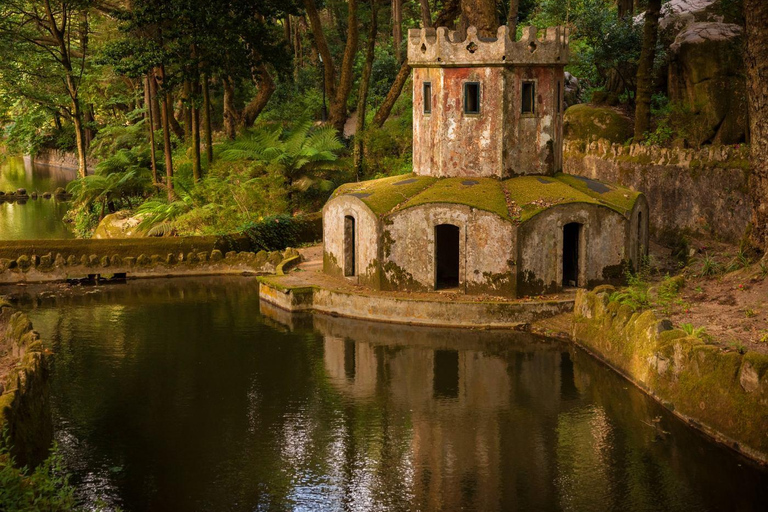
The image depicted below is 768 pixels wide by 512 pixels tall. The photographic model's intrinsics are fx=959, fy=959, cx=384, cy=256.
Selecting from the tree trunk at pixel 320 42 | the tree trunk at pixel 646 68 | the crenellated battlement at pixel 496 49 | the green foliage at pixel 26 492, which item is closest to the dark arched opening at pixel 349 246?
the crenellated battlement at pixel 496 49

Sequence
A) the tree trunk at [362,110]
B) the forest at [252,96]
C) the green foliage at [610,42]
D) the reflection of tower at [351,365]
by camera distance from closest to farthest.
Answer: the reflection of tower at [351,365] < the forest at [252,96] < the green foliage at [610,42] < the tree trunk at [362,110]

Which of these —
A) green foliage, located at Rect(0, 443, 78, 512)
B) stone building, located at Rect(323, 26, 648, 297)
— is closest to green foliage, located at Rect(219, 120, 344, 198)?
stone building, located at Rect(323, 26, 648, 297)

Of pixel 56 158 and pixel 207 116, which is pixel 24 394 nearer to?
pixel 207 116

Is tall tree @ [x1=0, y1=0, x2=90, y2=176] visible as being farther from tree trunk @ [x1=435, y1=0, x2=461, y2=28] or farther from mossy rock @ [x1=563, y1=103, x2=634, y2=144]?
Result: mossy rock @ [x1=563, y1=103, x2=634, y2=144]

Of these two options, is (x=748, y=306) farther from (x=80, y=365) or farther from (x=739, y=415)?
(x=80, y=365)

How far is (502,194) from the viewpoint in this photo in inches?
920

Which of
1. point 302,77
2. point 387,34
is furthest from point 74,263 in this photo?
point 387,34

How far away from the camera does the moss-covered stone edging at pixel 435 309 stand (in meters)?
22.1

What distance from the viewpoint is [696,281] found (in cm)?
2202

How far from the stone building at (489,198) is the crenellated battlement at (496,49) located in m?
0.03

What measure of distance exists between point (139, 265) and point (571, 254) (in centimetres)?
1278

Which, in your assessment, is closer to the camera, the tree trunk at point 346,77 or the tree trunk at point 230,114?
the tree trunk at point 346,77

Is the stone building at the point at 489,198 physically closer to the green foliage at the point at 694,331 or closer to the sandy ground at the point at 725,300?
the sandy ground at the point at 725,300

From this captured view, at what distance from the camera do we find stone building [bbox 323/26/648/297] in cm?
2278
